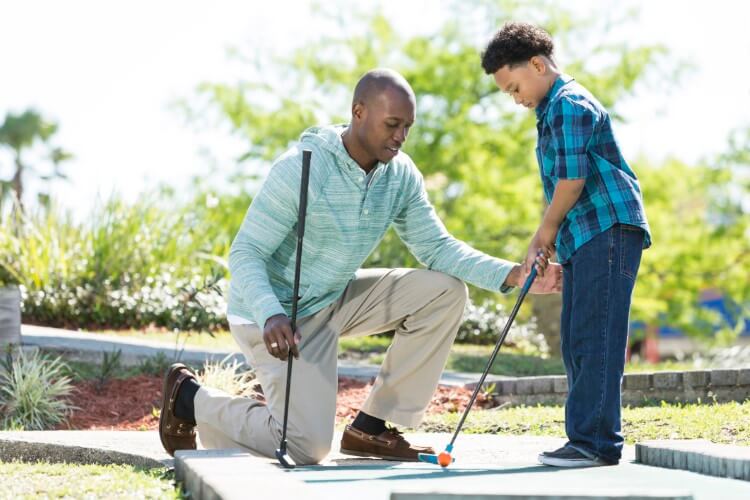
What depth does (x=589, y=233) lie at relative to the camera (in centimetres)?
412

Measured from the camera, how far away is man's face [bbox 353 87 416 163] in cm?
428

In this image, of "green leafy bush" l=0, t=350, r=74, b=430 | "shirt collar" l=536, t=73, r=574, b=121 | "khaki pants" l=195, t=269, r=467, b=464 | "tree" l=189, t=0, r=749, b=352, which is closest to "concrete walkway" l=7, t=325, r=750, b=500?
"khaki pants" l=195, t=269, r=467, b=464

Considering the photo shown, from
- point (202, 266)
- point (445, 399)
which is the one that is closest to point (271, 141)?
point (202, 266)

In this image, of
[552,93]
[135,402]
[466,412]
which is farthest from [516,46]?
[135,402]

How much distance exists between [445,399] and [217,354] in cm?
228

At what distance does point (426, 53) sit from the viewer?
18.5m

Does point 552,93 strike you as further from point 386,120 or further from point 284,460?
point 284,460

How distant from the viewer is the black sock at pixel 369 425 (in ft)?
14.8

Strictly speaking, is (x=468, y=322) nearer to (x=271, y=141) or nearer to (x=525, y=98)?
(x=271, y=141)

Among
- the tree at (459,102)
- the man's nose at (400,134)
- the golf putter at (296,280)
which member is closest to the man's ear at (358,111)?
the man's nose at (400,134)

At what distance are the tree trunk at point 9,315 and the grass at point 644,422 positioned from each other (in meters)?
3.16

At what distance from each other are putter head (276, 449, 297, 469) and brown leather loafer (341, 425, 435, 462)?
528 millimetres

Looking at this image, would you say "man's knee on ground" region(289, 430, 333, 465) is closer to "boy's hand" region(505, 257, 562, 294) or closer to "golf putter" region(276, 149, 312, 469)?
"golf putter" region(276, 149, 312, 469)

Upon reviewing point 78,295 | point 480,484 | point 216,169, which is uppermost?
point 216,169
